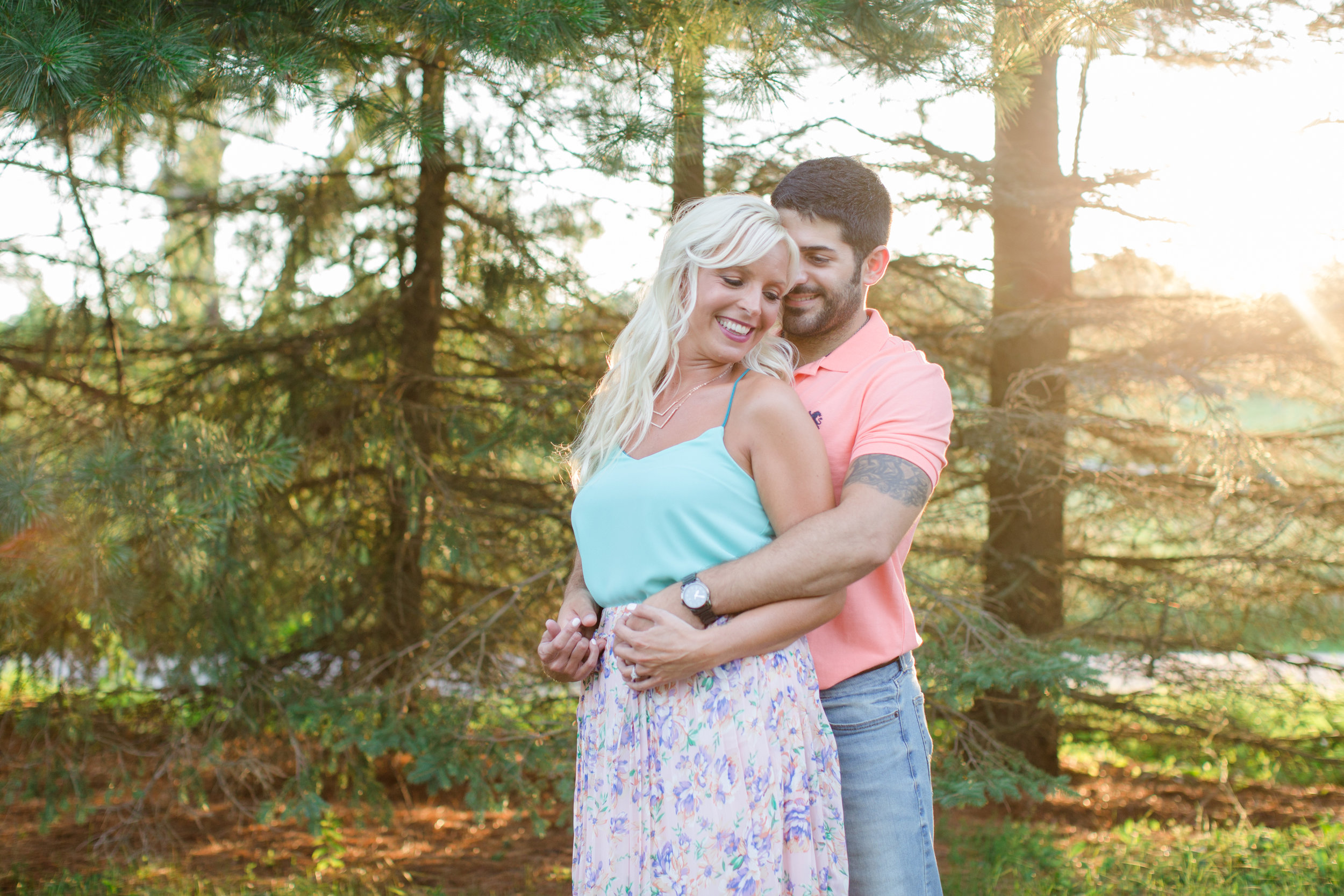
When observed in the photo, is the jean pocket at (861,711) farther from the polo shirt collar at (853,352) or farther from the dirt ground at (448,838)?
the dirt ground at (448,838)

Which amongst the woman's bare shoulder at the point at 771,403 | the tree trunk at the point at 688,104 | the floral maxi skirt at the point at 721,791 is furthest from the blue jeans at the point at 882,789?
the tree trunk at the point at 688,104

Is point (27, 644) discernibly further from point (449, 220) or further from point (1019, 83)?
point (1019, 83)

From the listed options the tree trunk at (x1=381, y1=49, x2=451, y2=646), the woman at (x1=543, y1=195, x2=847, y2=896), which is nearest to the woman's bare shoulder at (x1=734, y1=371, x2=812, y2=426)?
the woman at (x1=543, y1=195, x2=847, y2=896)

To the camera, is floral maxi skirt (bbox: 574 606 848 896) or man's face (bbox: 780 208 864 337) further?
man's face (bbox: 780 208 864 337)

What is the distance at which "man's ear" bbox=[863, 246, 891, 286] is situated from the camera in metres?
2.15

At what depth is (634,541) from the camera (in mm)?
1823

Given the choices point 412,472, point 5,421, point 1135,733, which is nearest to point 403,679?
point 412,472

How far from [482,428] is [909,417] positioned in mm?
3026

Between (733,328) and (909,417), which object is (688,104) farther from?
(909,417)

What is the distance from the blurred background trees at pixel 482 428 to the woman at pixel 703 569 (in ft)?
3.73

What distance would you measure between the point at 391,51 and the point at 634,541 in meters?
2.01

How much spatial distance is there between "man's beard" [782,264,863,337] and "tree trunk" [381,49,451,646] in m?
2.66

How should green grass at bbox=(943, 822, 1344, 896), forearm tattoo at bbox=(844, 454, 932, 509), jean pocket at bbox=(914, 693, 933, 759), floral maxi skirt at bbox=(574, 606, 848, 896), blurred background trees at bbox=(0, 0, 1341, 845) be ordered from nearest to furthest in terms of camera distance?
floral maxi skirt at bbox=(574, 606, 848, 896), forearm tattoo at bbox=(844, 454, 932, 509), jean pocket at bbox=(914, 693, 933, 759), blurred background trees at bbox=(0, 0, 1341, 845), green grass at bbox=(943, 822, 1344, 896)

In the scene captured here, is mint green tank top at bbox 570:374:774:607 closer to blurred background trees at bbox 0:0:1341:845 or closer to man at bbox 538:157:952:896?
man at bbox 538:157:952:896
